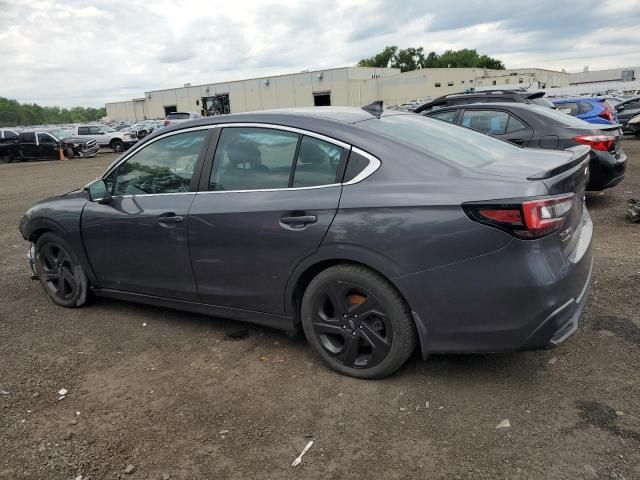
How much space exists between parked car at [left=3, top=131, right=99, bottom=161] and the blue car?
22.9 metres

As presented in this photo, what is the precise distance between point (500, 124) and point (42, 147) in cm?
2539

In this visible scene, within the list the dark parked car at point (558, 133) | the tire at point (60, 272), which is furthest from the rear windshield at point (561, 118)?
the tire at point (60, 272)

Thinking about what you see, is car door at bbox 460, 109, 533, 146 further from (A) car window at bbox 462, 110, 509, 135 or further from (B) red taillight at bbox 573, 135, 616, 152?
(B) red taillight at bbox 573, 135, 616, 152

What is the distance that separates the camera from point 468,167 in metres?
2.95

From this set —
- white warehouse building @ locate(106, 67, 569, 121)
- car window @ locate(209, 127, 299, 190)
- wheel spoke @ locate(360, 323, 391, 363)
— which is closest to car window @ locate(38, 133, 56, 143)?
car window @ locate(209, 127, 299, 190)

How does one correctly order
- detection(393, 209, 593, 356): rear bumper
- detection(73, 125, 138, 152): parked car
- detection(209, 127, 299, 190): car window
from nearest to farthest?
detection(393, 209, 593, 356): rear bumper < detection(209, 127, 299, 190): car window < detection(73, 125, 138, 152): parked car

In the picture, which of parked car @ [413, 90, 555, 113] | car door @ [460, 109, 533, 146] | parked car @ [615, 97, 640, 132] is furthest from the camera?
parked car @ [615, 97, 640, 132]

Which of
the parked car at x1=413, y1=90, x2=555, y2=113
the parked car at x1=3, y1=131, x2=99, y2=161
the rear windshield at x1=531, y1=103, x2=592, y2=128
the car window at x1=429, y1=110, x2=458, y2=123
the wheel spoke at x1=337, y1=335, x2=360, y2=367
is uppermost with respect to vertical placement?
the parked car at x1=413, y1=90, x2=555, y2=113

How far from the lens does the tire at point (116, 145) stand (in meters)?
29.0

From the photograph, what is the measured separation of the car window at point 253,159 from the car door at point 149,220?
7.6 inches

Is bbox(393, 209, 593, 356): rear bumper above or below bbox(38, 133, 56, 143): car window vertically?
below

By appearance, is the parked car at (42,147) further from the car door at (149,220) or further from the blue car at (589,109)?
the car door at (149,220)

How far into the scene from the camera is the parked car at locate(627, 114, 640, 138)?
17.1m

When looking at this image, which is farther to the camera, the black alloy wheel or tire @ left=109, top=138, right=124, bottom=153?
tire @ left=109, top=138, right=124, bottom=153
